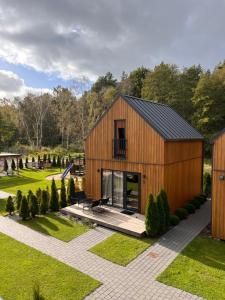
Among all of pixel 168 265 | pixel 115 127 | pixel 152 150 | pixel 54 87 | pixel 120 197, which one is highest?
pixel 54 87

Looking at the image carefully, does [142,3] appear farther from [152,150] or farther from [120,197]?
[120,197]

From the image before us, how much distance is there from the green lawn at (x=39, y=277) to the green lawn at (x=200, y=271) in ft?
8.38

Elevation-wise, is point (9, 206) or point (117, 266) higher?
point (9, 206)

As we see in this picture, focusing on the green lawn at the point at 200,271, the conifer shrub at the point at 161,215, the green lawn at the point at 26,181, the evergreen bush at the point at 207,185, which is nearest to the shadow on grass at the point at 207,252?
the green lawn at the point at 200,271

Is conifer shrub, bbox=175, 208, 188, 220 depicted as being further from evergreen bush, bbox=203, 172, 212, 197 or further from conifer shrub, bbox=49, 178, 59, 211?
conifer shrub, bbox=49, 178, 59, 211

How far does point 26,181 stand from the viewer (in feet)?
75.5

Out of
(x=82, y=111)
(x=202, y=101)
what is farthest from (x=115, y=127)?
(x=82, y=111)

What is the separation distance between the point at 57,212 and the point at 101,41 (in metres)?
11.1

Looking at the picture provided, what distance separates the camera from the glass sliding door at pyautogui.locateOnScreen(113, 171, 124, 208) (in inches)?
560

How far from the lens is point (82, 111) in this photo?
157ft

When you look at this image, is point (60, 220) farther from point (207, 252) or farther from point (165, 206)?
point (207, 252)

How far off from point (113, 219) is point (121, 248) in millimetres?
2590

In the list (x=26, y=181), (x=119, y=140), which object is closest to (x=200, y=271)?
(x=119, y=140)

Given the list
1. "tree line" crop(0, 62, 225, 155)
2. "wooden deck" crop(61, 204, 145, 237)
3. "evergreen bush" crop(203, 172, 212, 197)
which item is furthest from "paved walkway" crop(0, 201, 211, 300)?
"tree line" crop(0, 62, 225, 155)
